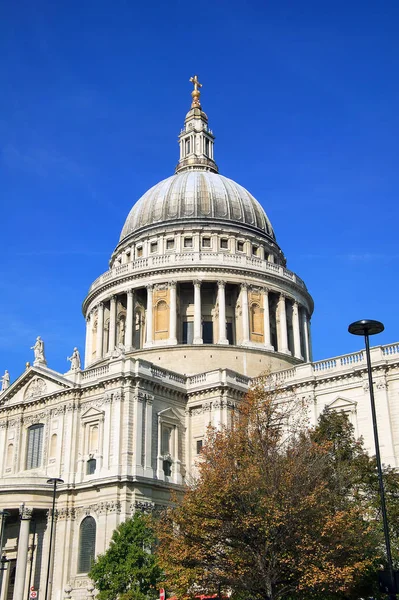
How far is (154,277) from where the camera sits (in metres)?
66.9

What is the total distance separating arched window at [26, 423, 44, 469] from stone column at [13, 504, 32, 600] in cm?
620

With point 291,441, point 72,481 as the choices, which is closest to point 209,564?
point 291,441

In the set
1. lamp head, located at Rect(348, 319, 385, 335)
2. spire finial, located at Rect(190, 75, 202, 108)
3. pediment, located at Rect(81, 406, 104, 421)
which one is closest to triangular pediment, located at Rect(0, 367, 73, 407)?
pediment, located at Rect(81, 406, 104, 421)

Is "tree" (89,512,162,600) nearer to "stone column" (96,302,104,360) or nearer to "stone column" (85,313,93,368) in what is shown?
"stone column" (96,302,104,360)

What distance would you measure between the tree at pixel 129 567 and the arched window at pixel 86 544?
796 cm

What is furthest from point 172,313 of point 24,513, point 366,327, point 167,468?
point 366,327

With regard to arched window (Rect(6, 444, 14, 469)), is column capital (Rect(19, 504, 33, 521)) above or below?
below

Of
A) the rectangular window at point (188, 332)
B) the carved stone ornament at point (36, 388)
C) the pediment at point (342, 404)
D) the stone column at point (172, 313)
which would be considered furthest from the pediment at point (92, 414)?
the pediment at point (342, 404)

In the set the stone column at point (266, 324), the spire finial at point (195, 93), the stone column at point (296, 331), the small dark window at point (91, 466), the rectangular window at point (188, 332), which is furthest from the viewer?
the spire finial at point (195, 93)

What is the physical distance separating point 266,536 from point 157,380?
25.4 metres

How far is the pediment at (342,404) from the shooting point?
50188mm

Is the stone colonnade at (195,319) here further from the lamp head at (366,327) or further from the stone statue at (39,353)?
the lamp head at (366,327)

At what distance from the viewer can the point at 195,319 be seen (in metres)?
64.8

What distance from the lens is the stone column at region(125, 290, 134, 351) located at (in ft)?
217
